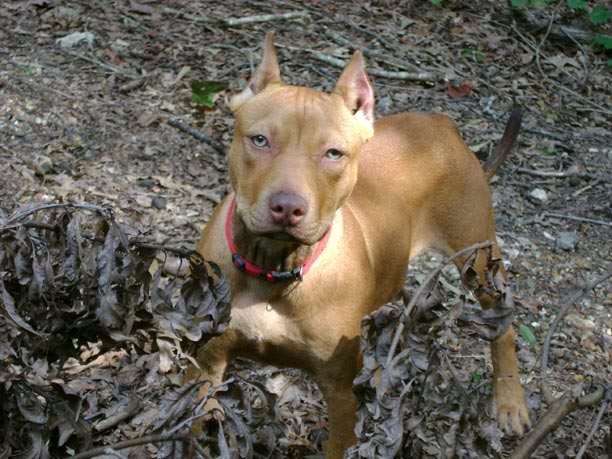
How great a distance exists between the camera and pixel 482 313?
11.0ft

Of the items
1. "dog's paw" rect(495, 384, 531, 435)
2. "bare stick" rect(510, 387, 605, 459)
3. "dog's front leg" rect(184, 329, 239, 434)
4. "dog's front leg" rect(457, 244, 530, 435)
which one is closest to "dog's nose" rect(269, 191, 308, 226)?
"dog's front leg" rect(184, 329, 239, 434)

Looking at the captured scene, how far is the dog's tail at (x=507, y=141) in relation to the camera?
586 centimetres

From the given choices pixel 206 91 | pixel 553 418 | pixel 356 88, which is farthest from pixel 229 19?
pixel 553 418

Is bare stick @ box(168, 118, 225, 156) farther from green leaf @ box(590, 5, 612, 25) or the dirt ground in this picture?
green leaf @ box(590, 5, 612, 25)

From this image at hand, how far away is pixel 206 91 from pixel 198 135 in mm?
528

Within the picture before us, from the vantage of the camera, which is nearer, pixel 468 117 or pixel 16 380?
pixel 16 380

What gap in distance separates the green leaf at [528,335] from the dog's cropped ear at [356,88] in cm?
203

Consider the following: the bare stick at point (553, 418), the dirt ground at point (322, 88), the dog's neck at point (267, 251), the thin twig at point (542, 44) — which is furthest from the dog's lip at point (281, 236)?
the thin twig at point (542, 44)

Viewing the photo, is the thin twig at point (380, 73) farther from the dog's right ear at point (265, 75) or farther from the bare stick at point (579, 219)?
the dog's right ear at point (265, 75)

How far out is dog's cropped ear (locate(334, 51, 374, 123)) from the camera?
4457 mm

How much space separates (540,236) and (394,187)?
189 centimetres

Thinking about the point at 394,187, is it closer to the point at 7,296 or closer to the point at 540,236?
the point at 540,236

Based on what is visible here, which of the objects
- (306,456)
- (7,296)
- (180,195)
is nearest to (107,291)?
(7,296)

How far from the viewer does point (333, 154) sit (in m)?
4.08
